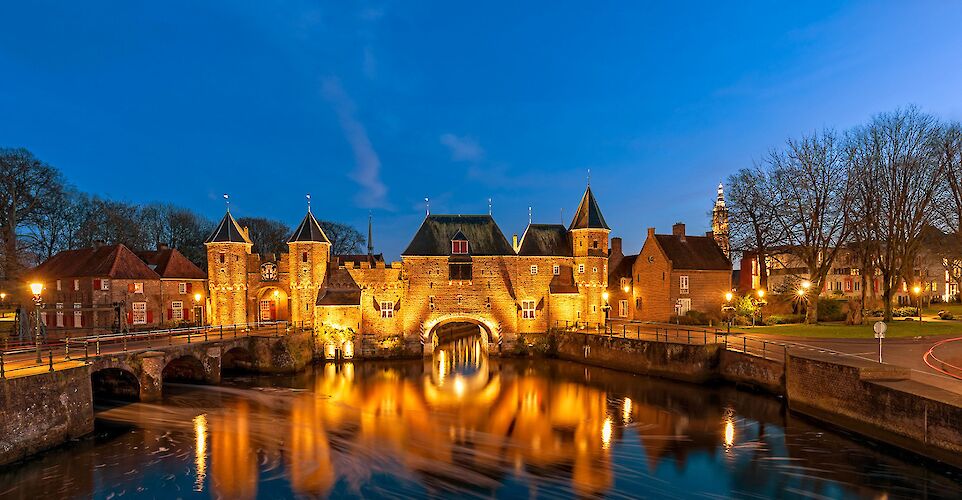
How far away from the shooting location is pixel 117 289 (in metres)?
32.1

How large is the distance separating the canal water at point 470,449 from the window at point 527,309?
9.55 metres

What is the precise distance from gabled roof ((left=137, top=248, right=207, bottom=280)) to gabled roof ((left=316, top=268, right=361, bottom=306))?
35.2ft

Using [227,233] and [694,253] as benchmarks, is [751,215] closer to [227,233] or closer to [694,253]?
[694,253]

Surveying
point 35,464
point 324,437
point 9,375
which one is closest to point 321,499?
point 324,437

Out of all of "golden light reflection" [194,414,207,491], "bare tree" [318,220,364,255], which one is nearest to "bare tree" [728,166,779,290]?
"golden light reflection" [194,414,207,491]

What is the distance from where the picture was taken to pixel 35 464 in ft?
47.1

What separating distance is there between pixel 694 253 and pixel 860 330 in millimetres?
12105

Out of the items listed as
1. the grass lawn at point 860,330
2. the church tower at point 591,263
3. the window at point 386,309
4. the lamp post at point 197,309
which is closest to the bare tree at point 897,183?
the grass lawn at point 860,330

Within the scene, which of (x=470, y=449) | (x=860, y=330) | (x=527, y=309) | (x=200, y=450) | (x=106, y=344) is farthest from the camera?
(x=527, y=309)

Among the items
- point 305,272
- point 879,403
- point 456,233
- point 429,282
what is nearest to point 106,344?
point 305,272

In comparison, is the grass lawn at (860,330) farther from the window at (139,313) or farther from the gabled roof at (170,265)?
the window at (139,313)

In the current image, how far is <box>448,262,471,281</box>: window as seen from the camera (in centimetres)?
3434

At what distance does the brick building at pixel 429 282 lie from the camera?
108ft

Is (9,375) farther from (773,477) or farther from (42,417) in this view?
(773,477)
